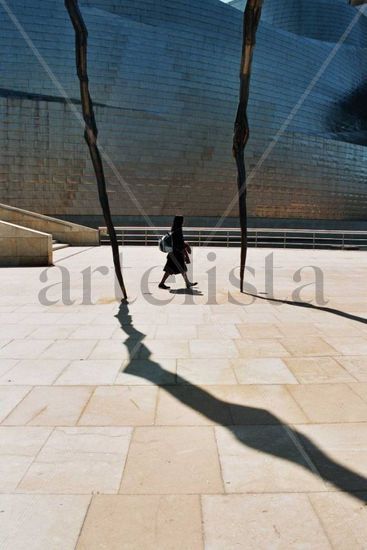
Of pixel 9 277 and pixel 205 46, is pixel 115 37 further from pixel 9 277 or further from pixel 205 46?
pixel 9 277

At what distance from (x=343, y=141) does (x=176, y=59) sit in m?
16.7

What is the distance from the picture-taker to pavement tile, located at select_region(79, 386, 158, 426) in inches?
121

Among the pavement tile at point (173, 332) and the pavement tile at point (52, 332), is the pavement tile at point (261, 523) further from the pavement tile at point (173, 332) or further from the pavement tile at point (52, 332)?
the pavement tile at point (52, 332)

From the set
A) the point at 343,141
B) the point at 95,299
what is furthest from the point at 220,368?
the point at 343,141

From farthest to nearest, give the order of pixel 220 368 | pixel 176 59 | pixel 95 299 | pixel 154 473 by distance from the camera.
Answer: pixel 176 59 < pixel 95 299 < pixel 220 368 < pixel 154 473

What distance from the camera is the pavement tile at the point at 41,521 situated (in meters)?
1.86

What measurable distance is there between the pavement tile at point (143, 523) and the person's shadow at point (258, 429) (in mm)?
732

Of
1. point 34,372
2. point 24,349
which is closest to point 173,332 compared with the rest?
point 24,349

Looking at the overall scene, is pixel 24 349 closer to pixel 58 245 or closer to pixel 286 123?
pixel 58 245

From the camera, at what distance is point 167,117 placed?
30.4 metres

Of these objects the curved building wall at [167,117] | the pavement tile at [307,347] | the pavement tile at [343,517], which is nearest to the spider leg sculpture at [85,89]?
the pavement tile at [307,347]

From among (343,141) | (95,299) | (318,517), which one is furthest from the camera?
(343,141)

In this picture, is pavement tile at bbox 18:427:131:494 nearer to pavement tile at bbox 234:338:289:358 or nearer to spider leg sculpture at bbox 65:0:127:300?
pavement tile at bbox 234:338:289:358

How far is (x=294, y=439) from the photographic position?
2.81 metres
